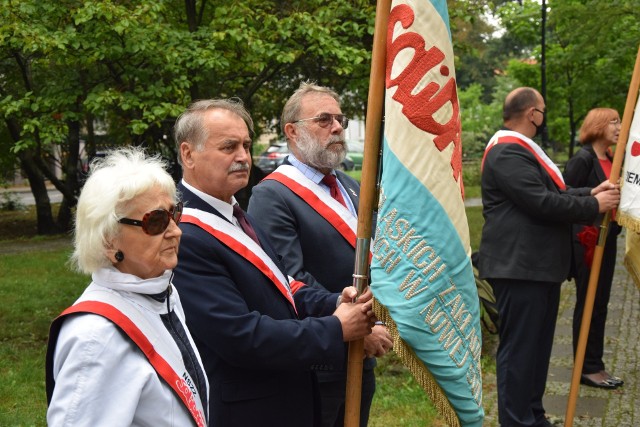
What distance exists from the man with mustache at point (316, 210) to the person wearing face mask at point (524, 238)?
1.55 metres

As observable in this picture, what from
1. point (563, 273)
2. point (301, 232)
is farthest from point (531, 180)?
point (301, 232)

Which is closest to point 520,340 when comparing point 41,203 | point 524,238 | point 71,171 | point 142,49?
point 524,238

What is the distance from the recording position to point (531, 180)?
5121mm

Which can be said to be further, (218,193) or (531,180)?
(531,180)

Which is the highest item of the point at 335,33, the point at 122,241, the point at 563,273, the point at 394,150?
the point at 335,33

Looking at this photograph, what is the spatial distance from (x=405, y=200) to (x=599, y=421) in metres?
3.47

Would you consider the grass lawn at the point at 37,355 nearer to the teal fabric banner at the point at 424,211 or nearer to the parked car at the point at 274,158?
the teal fabric banner at the point at 424,211

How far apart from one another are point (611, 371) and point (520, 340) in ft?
7.55

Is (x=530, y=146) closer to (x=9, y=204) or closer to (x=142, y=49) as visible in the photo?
(x=142, y=49)

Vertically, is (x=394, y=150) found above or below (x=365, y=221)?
above

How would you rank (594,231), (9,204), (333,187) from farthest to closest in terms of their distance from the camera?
(9,204)
(594,231)
(333,187)

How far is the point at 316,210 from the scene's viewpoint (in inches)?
152

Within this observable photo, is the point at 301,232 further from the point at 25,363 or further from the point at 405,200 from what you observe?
the point at 25,363

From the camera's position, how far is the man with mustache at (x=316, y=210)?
12.4ft
